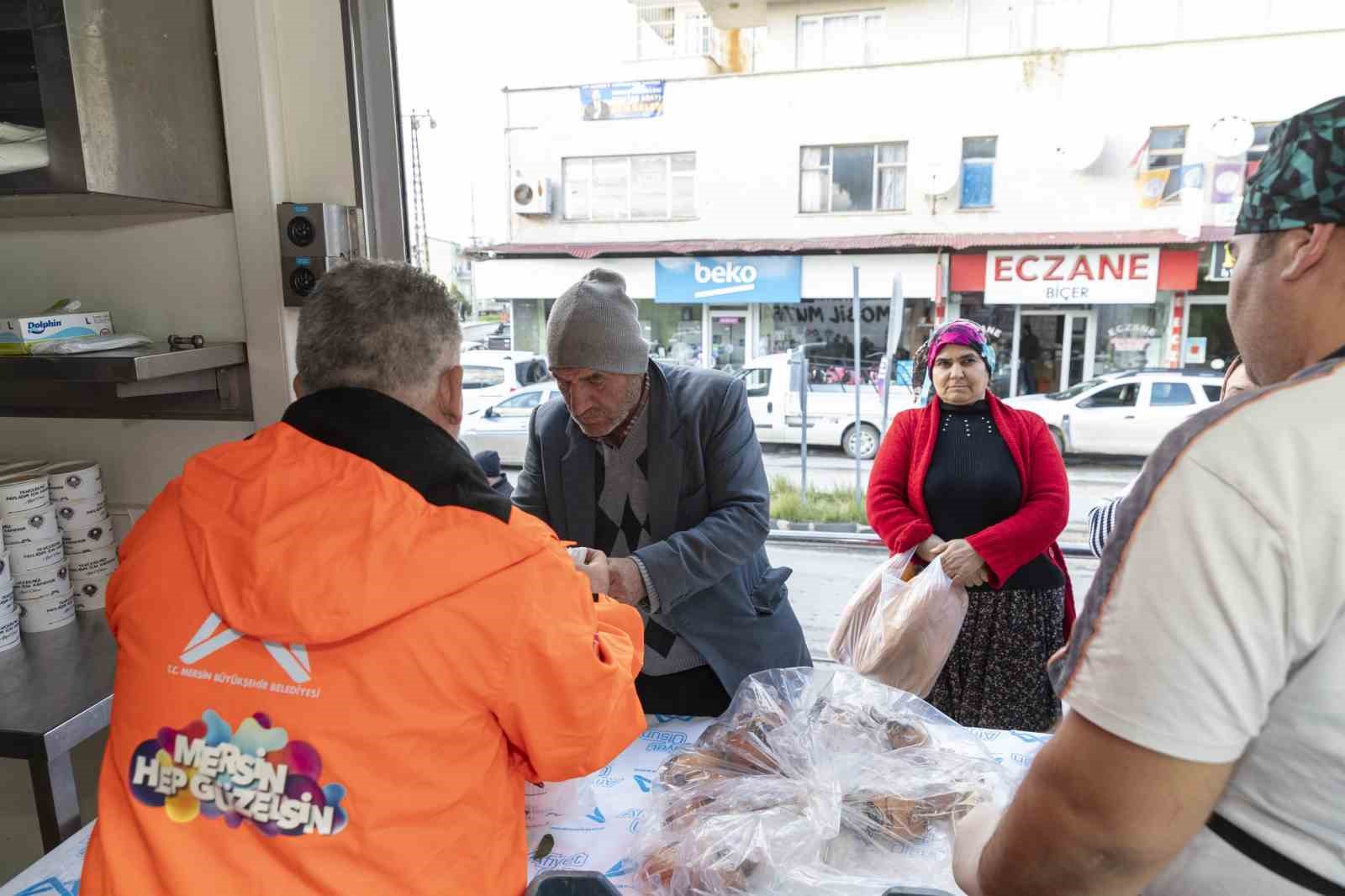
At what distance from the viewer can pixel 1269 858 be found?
590mm

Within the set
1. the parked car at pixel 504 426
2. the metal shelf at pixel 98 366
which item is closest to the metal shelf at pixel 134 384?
the metal shelf at pixel 98 366

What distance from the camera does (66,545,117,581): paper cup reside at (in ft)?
5.61

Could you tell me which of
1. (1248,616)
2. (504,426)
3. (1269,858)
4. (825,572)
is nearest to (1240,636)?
(1248,616)

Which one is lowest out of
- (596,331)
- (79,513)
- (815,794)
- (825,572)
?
(825,572)

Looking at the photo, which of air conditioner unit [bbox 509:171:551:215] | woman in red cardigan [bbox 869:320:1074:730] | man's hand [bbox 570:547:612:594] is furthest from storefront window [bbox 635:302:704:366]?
man's hand [bbox 570:547:612:594]

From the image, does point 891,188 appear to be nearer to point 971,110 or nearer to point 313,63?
point 971,110

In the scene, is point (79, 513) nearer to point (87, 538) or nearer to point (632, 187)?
point (87, 538)

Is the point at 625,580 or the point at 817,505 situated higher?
the point at 625,580

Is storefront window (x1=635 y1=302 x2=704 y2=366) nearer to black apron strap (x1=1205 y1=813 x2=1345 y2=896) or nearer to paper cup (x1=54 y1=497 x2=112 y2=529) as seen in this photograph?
paper cup (x1=54 y1=497 x2=112 y2=529)

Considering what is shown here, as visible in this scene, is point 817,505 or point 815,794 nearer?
point 815,794

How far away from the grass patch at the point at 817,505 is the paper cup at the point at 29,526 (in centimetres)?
206

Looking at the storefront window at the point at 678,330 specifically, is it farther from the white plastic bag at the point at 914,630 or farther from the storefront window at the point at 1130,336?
the storefront window at the point at 1130,336

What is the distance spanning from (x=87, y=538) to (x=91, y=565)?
0.06m

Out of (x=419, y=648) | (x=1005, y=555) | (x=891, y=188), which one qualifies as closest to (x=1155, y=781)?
(x=419, y=648)
